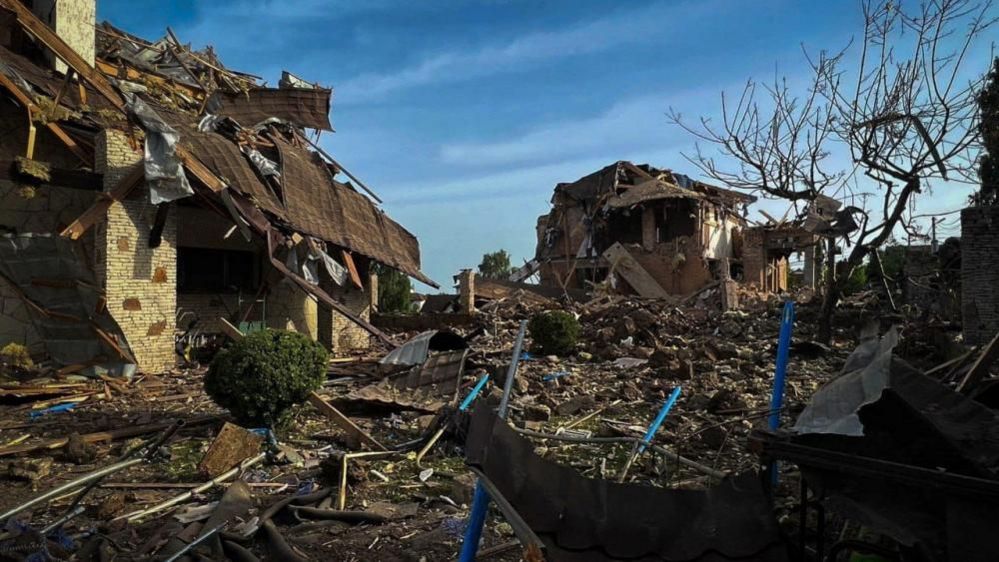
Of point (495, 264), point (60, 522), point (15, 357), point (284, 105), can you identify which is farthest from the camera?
point (495, 264)

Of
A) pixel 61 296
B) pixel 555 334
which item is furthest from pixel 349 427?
pixel 555 334

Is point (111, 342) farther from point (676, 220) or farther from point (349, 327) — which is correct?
point (676, 220)

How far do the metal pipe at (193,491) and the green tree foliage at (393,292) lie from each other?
72.4 ft

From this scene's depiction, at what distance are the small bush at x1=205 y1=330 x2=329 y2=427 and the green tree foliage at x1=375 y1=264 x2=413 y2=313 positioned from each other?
20570 millimetres

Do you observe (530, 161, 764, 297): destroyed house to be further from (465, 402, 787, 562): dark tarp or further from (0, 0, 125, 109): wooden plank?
(465, 402, 787, 562): dark tarp

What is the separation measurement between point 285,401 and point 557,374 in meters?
5.55

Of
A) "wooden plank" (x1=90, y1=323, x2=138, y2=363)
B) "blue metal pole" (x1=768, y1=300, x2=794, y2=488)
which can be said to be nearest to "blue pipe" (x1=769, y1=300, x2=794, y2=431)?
"blue metal pole" (x1=768, y1=300, x2=794, y2=488)

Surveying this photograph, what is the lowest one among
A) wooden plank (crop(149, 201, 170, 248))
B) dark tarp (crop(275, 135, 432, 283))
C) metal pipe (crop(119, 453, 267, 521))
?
metal pipe (crop(119, 453, 267, 521))

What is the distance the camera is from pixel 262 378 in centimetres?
751

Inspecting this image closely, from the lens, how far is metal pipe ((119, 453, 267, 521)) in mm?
5066

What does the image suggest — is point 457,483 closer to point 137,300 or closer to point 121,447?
point 121,447

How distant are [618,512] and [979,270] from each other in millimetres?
11817

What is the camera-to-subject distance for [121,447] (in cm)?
739

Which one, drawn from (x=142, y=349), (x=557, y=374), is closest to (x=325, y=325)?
(x=142, y=349)
